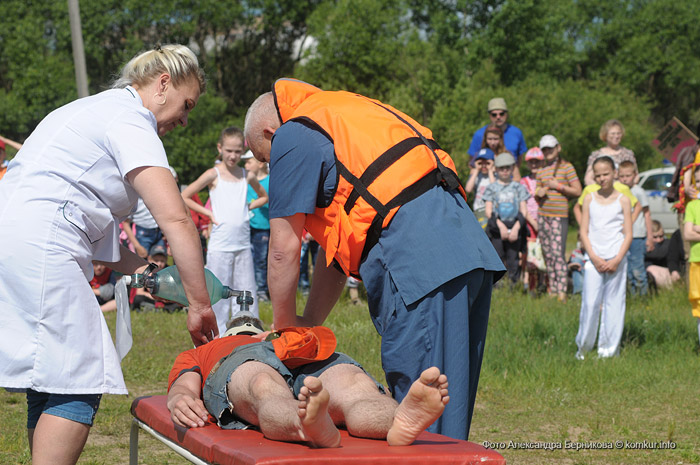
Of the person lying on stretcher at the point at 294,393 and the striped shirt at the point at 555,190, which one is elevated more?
the striped shirt at the point at 555,190

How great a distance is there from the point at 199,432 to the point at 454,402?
3.21 ft

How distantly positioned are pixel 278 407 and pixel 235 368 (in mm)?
446

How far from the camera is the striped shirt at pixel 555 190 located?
1061cm

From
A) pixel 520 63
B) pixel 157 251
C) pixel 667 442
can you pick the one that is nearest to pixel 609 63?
pixel 520 63

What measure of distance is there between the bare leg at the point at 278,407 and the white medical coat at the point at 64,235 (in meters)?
0.47

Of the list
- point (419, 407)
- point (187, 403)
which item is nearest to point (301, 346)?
point (187, 403)

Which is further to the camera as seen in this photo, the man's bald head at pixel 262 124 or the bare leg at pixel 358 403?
the man's bald head at pixel 262 124

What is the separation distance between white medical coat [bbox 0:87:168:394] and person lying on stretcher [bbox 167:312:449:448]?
46 cm

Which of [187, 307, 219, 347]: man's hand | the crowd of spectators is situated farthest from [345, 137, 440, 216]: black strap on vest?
the crowd of spectators

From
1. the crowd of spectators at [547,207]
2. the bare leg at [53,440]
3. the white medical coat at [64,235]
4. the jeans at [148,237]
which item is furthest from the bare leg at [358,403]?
the jeans at [148,237]

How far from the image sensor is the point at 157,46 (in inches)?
139

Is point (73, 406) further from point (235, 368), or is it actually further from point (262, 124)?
point (262, 124)

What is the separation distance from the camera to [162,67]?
10.8 feet

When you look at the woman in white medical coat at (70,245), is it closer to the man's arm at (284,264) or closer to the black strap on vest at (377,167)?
the man's arm at (284,264)
